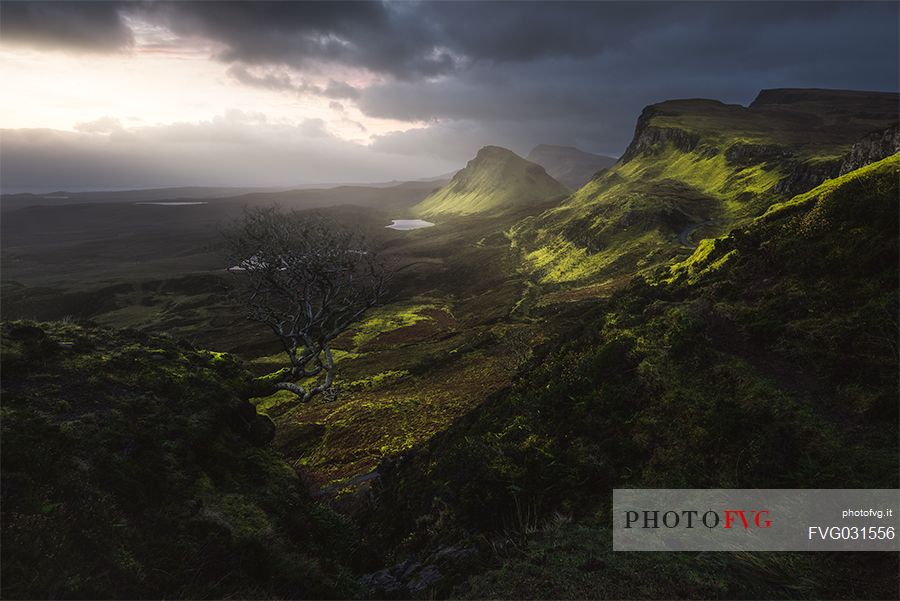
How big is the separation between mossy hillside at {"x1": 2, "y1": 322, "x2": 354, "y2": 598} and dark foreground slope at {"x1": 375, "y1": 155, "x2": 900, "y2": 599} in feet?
12.6

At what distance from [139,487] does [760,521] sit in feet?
51.6

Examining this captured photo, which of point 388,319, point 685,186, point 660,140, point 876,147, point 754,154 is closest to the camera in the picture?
point 876,147

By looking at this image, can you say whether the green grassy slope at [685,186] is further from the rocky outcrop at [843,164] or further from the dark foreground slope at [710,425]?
the dark foreground slope at [710,425]

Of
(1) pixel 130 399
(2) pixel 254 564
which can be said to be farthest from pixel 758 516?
(1) pixel 130 399

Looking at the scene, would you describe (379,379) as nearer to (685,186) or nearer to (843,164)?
(843,164)

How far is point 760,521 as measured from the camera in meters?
9.25

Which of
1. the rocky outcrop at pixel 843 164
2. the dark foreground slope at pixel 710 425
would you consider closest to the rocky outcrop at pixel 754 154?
the rocky outcrop at pixel 843 164

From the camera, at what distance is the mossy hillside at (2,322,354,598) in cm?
788

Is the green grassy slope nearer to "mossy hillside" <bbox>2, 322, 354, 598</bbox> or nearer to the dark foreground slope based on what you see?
the dark foreground slope

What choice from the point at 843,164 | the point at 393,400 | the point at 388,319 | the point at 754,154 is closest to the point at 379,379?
the point at 393,400

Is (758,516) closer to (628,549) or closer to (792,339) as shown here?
(628,549)

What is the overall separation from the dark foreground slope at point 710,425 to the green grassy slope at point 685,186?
64.0 metres

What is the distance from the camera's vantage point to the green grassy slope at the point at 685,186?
86.7 m

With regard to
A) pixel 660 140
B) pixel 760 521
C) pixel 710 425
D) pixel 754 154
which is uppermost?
pixel 660 140
